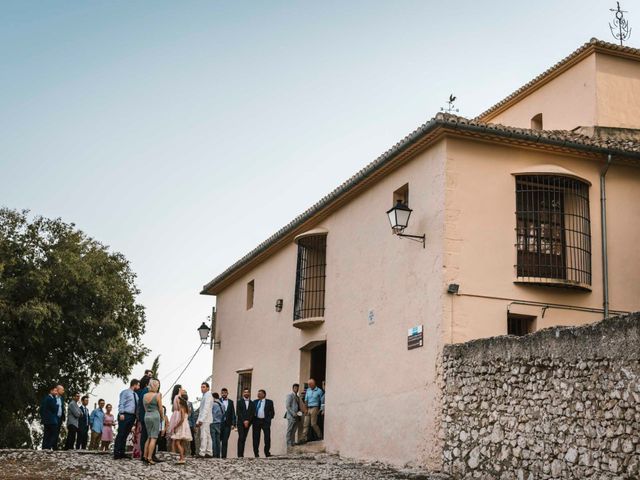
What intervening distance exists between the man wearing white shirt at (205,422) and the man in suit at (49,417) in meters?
2.86

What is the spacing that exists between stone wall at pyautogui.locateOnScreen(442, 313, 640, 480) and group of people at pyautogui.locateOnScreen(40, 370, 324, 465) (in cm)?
503

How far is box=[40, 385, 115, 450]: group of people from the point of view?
57.0ft

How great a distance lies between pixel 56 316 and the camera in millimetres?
27828

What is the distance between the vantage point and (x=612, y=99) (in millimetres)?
20344

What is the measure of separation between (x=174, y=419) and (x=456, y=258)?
6013 millimetres

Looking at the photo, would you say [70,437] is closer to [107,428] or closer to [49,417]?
[49,417]

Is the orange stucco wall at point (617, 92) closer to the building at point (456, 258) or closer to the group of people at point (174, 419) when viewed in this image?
the building at point (456, 258)

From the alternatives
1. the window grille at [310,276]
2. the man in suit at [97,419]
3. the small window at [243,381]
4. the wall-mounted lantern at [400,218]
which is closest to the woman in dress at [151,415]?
the wall-mounted lantern at [400,218]

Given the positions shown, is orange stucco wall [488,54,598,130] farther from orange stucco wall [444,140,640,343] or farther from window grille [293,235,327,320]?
window grille [293,235,327,320]

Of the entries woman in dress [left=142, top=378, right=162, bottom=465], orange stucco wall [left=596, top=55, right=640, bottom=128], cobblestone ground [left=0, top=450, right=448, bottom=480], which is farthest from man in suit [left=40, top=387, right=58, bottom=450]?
orange stucco wall [left=596, top=55, right=640, bottom=128]

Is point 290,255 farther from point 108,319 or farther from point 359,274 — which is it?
point 108,319

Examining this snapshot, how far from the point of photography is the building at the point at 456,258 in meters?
15.4

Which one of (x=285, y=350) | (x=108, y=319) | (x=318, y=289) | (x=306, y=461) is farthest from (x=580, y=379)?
(x=108, y=319)

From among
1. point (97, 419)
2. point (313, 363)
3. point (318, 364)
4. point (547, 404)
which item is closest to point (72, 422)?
point (97, 419)
